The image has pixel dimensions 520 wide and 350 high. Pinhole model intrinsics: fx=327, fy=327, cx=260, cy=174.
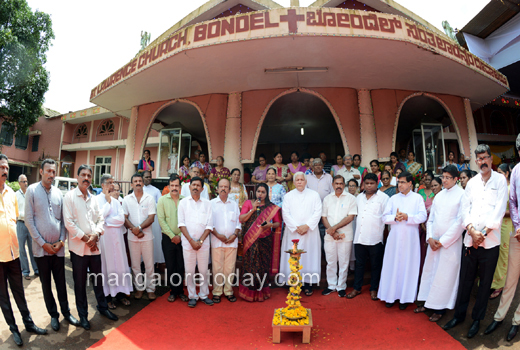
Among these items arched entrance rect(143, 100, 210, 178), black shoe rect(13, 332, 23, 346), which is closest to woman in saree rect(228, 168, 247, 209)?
black shoe rect(13, 332, 23, 346)

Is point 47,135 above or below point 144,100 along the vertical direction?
above

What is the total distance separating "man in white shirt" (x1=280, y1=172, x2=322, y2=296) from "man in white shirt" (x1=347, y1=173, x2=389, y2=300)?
577 millimetres

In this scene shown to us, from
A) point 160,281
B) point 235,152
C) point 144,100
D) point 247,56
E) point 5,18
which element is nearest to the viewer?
point 160,281

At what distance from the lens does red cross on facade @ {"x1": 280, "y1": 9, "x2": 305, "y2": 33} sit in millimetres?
5422

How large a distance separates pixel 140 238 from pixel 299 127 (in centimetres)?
851

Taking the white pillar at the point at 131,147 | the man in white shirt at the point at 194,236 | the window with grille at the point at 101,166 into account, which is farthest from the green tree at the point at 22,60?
the man in white shirt at the point at 194,236

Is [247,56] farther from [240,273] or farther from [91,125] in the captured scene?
[91,125]

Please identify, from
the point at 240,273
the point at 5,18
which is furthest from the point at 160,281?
the point at 5,18

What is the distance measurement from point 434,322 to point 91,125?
19.0 m

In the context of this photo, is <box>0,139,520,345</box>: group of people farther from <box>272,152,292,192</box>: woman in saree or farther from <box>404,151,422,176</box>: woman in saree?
<box>404,151,422,176</box>: woman in saree

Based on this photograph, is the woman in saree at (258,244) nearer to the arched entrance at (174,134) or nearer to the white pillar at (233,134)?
the white pillar at (233,134)

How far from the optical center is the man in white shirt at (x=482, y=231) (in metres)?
3.46

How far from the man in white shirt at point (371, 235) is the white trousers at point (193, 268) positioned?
2.04 m

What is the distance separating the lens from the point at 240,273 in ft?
17.2
